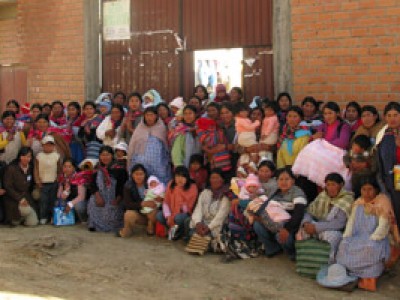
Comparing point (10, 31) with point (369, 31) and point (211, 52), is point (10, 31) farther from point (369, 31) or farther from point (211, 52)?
point (369, 31)

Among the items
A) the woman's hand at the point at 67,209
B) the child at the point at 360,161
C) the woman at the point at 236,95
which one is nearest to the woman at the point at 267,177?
the child at the point at 360,161

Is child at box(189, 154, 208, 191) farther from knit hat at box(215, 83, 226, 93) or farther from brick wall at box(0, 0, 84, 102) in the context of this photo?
brick wall at box(0, 0, 84, 102)

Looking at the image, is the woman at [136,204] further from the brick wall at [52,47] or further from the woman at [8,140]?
the brick wall at [52,47]

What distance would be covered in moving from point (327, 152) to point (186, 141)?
1.68 metres

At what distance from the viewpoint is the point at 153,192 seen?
669 cm

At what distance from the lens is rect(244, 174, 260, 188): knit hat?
593cm

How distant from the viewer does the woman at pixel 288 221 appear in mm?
5539

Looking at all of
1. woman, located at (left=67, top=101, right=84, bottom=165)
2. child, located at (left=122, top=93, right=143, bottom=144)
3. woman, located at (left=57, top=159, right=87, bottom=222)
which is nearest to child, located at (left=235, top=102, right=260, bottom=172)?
child, located at (left=122, top=93, right=143, bottom=144)

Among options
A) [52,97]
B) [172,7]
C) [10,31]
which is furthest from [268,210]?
[10,31]

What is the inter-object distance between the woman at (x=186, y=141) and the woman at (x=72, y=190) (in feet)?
4.25

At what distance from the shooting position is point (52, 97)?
9438 millimetres

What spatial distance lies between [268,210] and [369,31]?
244 centimetres

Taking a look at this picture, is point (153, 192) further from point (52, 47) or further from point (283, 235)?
point (52, 47)

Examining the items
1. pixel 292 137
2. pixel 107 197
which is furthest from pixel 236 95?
pixel 107 197
